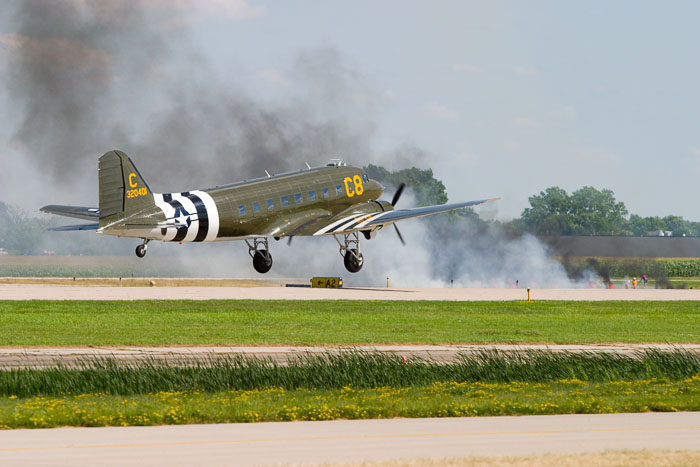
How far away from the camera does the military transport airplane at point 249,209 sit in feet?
181

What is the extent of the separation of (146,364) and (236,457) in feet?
45.8

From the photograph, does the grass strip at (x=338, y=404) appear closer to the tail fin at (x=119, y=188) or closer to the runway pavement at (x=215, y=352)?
the runway pavement at (x=215, y=352)

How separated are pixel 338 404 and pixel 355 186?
148 ft

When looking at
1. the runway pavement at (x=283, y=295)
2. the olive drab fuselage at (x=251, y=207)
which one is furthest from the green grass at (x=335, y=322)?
the runway pavement at (x=283, y=295)

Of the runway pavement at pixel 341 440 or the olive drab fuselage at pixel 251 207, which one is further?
the olive drab fuselage at pixel 251 207

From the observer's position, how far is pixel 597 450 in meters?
17.7

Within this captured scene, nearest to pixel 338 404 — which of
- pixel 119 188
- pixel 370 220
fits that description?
pixel 119 188

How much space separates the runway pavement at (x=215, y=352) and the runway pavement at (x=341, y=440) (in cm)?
1248

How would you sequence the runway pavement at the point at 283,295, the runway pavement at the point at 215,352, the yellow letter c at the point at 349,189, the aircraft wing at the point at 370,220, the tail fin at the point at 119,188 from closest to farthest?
the runway pavement at the point at 215,352 → the tail fin at the point at 119,188 → the aircraft wing at the point at 370,220 → the yellow letter c at the point at 349,189 → the runway pavement at the point at 283,295

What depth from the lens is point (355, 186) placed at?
67.9 m

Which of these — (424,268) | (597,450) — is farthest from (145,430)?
(424,268)

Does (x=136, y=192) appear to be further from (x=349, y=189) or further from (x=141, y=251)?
(x=349, y=189)

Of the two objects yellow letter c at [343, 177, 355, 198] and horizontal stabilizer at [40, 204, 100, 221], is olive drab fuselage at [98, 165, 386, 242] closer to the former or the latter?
yellow letter c at [343, 177, 355, 198]

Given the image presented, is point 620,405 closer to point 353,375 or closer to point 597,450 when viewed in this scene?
point 597,450
